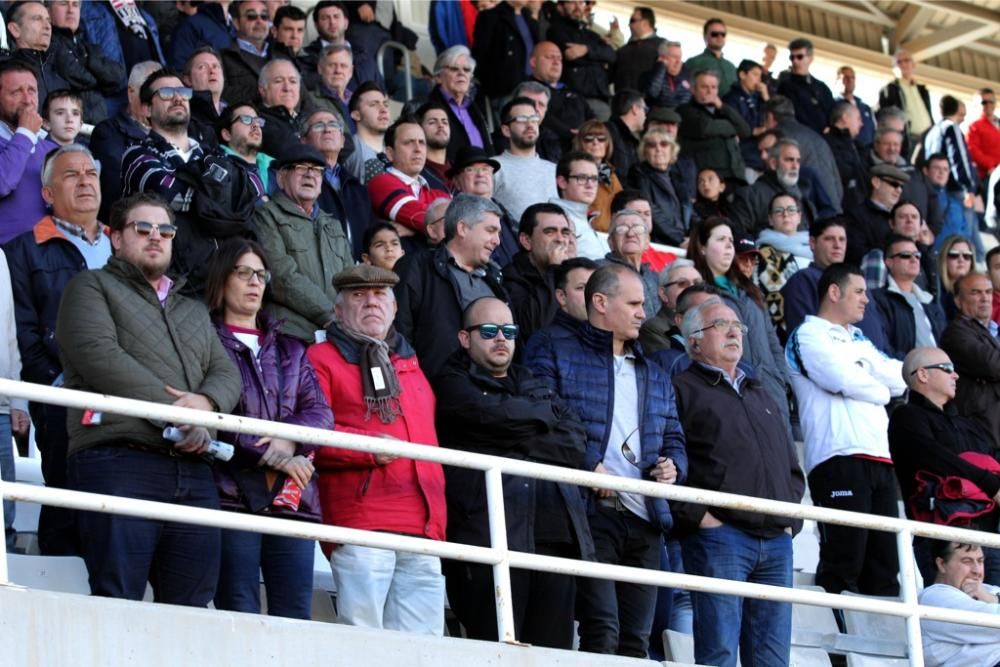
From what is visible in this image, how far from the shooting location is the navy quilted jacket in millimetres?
7992

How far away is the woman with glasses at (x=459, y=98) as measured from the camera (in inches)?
496

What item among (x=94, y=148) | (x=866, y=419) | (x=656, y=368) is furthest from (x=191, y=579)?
(x=866, y=419)

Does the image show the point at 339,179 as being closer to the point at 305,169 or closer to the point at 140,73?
the point at 305,169

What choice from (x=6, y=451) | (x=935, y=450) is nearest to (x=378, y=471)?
(x=6, y=451)

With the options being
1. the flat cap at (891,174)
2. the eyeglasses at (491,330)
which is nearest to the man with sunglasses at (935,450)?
the eyeglasses at (491,330)

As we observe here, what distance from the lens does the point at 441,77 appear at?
12844 millimetres

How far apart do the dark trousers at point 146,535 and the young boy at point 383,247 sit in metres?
2.52

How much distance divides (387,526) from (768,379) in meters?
3.38

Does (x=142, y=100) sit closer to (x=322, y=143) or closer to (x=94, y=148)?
(x=94, y=148)

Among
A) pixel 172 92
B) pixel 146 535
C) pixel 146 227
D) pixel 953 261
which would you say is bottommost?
pixel 146 535

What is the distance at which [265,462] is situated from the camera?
281 inches

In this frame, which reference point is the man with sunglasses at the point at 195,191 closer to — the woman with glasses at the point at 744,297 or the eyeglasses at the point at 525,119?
the woman with glasses at the point at 744,297

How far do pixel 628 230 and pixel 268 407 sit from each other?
3.50m

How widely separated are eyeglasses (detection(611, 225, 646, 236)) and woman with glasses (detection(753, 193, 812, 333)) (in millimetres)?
1765
